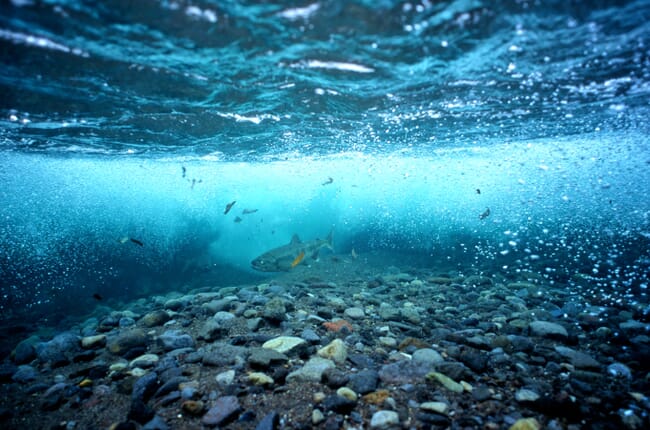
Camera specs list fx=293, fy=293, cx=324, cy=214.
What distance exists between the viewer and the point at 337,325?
668 cm

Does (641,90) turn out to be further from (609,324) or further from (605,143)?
(605,143)

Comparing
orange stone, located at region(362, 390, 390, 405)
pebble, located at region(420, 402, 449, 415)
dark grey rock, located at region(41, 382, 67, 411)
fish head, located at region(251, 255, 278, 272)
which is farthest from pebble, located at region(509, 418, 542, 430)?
fish head, located at region(251, 255, 278, 272)

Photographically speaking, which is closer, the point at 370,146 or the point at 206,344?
the point at 206,344

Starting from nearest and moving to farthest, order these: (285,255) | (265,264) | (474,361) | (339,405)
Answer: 1. (339,405)
2. (474,361)
3. (265,264)
4. (285,255)

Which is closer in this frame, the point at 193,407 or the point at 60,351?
the point at 193,407

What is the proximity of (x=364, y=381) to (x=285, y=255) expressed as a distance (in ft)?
42.5

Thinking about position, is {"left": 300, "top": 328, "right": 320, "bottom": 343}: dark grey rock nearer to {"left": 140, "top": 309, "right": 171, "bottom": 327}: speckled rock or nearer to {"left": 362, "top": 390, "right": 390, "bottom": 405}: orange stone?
{"left": 362, "top": 390, "right": 390, "bottom": 405}: orange stone

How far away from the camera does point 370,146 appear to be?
2153 centimetres

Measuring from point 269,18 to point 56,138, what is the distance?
644 inches

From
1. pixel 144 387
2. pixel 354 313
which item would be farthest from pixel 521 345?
pixel 144 387

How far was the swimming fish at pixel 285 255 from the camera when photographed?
15934 mm

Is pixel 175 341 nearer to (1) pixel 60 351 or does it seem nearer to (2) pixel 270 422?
(1) pixel 60 351

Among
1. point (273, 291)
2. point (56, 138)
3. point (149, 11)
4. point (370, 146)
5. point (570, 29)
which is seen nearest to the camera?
point (149, 11)

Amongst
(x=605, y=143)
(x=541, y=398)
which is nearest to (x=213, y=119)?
(x=541, y=398)
